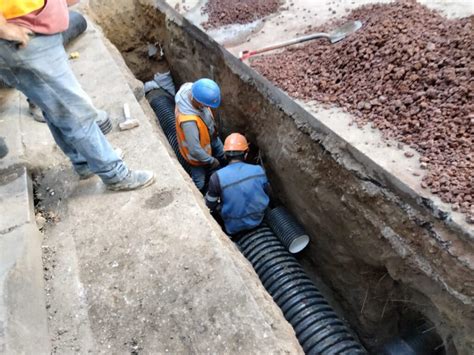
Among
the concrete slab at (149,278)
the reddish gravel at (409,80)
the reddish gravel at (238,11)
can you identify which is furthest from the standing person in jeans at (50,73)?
the reddish gravel at (238,11)

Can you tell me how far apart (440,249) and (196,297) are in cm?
144

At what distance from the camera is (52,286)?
239 cm

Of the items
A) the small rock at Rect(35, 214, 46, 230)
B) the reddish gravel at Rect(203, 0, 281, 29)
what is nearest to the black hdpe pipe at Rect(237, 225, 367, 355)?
the small rock at Rect(35, 214, 46, 230)

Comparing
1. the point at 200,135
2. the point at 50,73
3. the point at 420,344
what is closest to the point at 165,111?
the point at 200,135

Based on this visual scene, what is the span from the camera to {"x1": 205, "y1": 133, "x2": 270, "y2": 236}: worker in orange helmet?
3.83 m

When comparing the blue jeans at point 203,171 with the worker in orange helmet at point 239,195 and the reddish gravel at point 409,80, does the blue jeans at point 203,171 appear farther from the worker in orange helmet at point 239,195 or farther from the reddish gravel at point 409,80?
the reddish gravel at point 409,80

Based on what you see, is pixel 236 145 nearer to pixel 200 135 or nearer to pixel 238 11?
pixel 200 135

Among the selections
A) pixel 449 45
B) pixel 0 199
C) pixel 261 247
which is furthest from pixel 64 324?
pixel 449 45

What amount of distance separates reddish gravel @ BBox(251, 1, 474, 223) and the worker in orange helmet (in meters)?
0.84

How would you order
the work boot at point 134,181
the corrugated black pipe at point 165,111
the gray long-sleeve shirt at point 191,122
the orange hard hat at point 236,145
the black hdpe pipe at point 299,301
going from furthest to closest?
the corrugated black pipe at point 165,111
the gray long-sleeve shirt at point 191,122
the orange hard hat at point 236,145
the black hdpe pipe at point 299,301
the work boot at point 134,181

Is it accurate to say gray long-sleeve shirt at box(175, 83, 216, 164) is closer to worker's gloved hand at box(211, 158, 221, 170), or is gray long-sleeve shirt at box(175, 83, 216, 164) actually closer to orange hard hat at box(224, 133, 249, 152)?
worker's gloved hand at box(211, 158, 221, 170)

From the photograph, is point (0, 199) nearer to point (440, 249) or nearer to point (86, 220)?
point (86, 220)

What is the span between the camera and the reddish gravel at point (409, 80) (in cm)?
265

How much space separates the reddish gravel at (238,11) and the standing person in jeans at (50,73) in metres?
2.99
